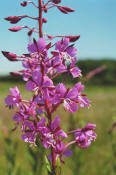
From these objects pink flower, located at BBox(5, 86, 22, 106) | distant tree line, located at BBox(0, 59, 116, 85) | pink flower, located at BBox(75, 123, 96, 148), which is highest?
pink flower, located at BBox(5, 86, 22, 106)

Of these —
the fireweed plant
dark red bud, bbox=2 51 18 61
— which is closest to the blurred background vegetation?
the fireweed plant

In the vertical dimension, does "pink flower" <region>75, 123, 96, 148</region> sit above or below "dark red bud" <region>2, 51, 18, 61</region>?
below

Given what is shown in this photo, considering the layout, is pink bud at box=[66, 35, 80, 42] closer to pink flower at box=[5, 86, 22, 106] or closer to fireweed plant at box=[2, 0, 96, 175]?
fireweed plant at box=[2, 0, 96, 175]

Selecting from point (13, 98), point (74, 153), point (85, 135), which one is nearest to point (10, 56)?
point (13, 98)

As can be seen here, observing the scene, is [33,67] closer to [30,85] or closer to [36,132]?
[30,85]

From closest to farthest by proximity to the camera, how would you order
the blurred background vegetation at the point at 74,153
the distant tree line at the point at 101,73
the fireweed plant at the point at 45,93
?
1. the fireweed plant at the point at 45,93
2. the blurred background vegetation at the point at 74,153
3. the distant tree line at the point at 101,73

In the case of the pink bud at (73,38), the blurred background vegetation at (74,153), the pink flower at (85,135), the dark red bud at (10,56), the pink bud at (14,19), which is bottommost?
the blurred background vegetation at (74,153)

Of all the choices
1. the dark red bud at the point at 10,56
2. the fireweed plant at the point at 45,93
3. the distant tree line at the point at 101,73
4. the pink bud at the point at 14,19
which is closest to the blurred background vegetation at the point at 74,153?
the fireweed plant at the point at 45,93

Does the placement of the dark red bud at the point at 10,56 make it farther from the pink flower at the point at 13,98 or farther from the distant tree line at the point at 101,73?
the distant tree line at the point at 101,73

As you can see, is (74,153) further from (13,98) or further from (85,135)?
(13,98)

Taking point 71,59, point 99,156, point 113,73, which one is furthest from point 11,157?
point 113,73
